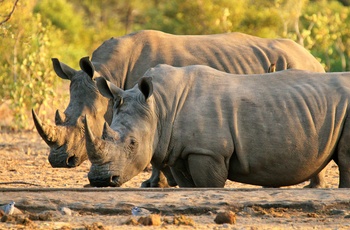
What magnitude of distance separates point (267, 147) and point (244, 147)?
189mm

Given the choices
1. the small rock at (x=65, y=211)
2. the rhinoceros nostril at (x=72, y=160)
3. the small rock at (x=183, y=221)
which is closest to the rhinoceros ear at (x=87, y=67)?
the rhinoceros nostril at (x=72, y=160)

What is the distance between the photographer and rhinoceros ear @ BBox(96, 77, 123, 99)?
7961 millimetres

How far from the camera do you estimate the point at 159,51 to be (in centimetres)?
1034

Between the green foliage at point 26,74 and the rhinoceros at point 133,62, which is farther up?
the rhinoceros at point 133,62

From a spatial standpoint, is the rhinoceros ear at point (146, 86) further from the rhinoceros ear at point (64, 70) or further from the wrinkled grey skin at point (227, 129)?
the rhinoceros ear at point (64, 70)

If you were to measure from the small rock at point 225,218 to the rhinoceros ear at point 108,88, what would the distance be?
1.85 m

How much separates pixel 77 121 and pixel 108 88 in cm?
119

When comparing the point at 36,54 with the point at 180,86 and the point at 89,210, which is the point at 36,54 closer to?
the point at 180,86

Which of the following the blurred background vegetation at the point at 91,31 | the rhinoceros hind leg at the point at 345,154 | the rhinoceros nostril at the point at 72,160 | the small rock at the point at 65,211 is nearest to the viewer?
the small rock at the point at 65,211

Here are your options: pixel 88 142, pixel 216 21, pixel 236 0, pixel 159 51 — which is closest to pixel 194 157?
pixel 88 142

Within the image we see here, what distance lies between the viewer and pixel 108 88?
800 cm

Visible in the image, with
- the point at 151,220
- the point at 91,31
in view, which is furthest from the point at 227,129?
the point at 91,31

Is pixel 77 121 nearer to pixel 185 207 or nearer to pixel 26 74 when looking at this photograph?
pixel 185 207

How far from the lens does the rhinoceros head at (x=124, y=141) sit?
749 centimetres
